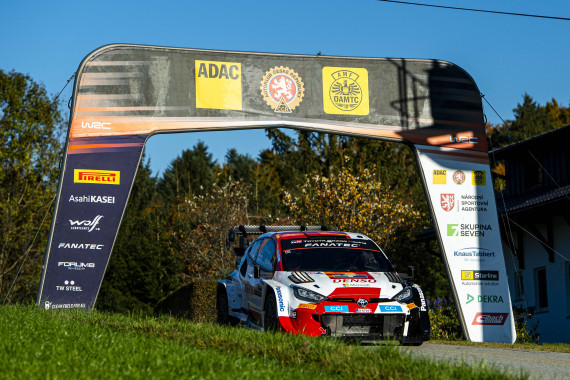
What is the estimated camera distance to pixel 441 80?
17484 millimetres

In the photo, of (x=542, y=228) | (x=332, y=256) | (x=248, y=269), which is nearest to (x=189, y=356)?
(x=332, y=256)

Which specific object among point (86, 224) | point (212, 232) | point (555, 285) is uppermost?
point (212, 232)

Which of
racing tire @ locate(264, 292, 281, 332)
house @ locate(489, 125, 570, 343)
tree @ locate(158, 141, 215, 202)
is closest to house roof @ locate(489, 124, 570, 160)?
house @ locate(489, 125, 570, 343)

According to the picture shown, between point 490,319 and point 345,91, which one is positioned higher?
point 345,91

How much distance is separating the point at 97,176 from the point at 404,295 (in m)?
6.64

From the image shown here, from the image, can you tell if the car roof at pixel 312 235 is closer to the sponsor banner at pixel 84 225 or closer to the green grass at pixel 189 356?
the green grass at pixel 189 356

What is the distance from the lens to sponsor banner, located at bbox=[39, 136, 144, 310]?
49.6 ft

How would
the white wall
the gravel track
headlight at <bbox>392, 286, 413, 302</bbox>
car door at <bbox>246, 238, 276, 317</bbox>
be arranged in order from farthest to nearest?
the white wall < car door at <bbox>246, 238, 276, 317</bbox> < headlight at <bbox>392, 286, 413, 302</bbox> < the gravel track

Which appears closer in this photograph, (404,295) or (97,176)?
(404,295)

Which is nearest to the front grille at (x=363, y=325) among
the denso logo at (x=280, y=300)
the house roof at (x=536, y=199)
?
the denso logo at (x=280, y=300)

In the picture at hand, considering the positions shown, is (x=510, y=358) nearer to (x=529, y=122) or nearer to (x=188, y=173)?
(x=529, y=122)

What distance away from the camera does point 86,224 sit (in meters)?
15.3

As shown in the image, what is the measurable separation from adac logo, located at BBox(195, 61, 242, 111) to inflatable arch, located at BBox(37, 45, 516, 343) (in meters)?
0.02

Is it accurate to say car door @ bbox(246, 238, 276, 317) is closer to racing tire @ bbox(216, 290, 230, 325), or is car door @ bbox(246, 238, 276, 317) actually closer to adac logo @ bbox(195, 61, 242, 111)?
racing tire @ bbox(216, 290, 230, 325)
